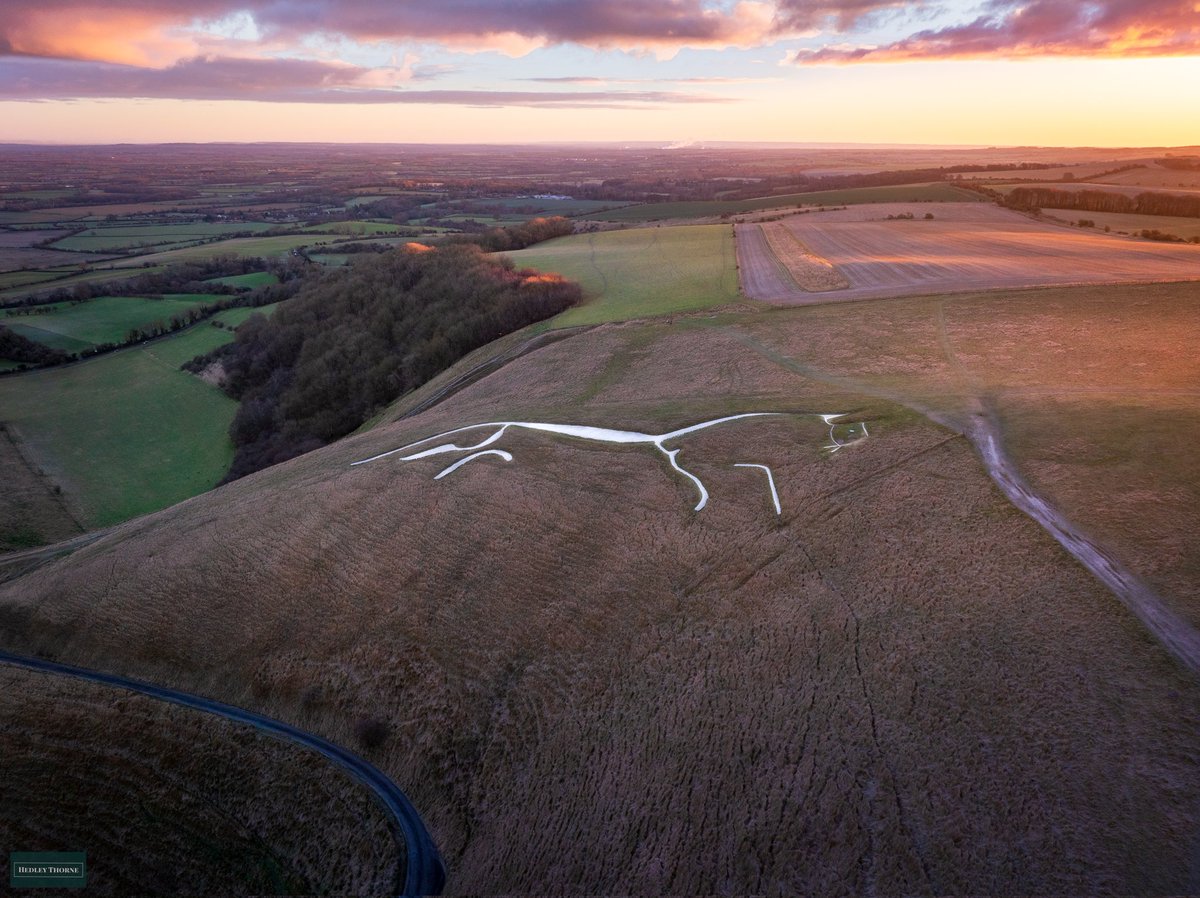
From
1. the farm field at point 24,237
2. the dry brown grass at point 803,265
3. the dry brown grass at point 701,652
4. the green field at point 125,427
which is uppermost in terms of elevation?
the dry brown grass at point 803,265

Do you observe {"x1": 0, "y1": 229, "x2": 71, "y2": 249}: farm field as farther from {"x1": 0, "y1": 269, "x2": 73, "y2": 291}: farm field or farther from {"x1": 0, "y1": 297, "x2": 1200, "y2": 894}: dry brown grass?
{"x1": 0, "y1": 297, "x2": 1200, "y2": 894}: dry brown grass

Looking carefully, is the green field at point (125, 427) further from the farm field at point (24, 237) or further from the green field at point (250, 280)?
the farm field at point (24, 237)

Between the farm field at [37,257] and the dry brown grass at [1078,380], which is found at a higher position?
the dry brown grass at [1078,380]

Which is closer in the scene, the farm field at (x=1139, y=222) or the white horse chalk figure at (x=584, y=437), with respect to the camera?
the white horse chalk figure at (x=584, y=437)

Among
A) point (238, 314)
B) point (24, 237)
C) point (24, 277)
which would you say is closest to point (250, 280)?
point (238, 314)

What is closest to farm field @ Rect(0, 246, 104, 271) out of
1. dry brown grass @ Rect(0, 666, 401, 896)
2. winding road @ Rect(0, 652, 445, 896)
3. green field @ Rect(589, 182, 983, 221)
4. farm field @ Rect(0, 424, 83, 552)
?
farm field @ Rect(0, 424, 83, 552)

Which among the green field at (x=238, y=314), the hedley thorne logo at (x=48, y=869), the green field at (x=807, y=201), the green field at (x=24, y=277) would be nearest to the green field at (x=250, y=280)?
the green field at (x=238, y=314)
